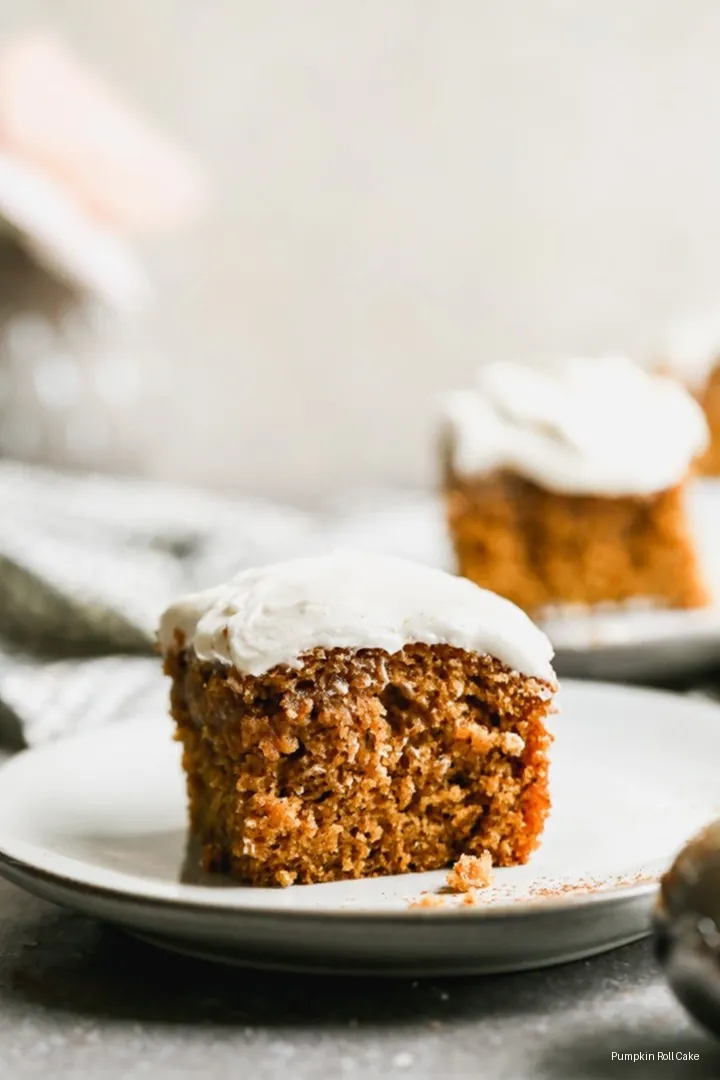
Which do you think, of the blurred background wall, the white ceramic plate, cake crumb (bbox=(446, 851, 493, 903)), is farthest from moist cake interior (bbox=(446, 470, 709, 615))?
the blurred background wall

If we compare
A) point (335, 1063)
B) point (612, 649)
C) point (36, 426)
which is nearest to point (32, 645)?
point (612, 649)

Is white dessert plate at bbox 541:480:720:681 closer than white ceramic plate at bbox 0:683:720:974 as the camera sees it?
No

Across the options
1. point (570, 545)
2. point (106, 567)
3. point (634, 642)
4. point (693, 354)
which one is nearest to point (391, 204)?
point (693, 354)

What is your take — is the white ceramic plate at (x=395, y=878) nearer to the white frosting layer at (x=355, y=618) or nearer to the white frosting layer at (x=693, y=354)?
the white frosting layer at (x=355, y=618)

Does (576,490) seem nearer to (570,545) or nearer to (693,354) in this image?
(570,545)

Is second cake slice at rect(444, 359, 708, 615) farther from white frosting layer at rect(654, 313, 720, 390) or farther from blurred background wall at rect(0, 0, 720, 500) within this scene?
blurred background wall at rect(0, 0, 720, 500)
